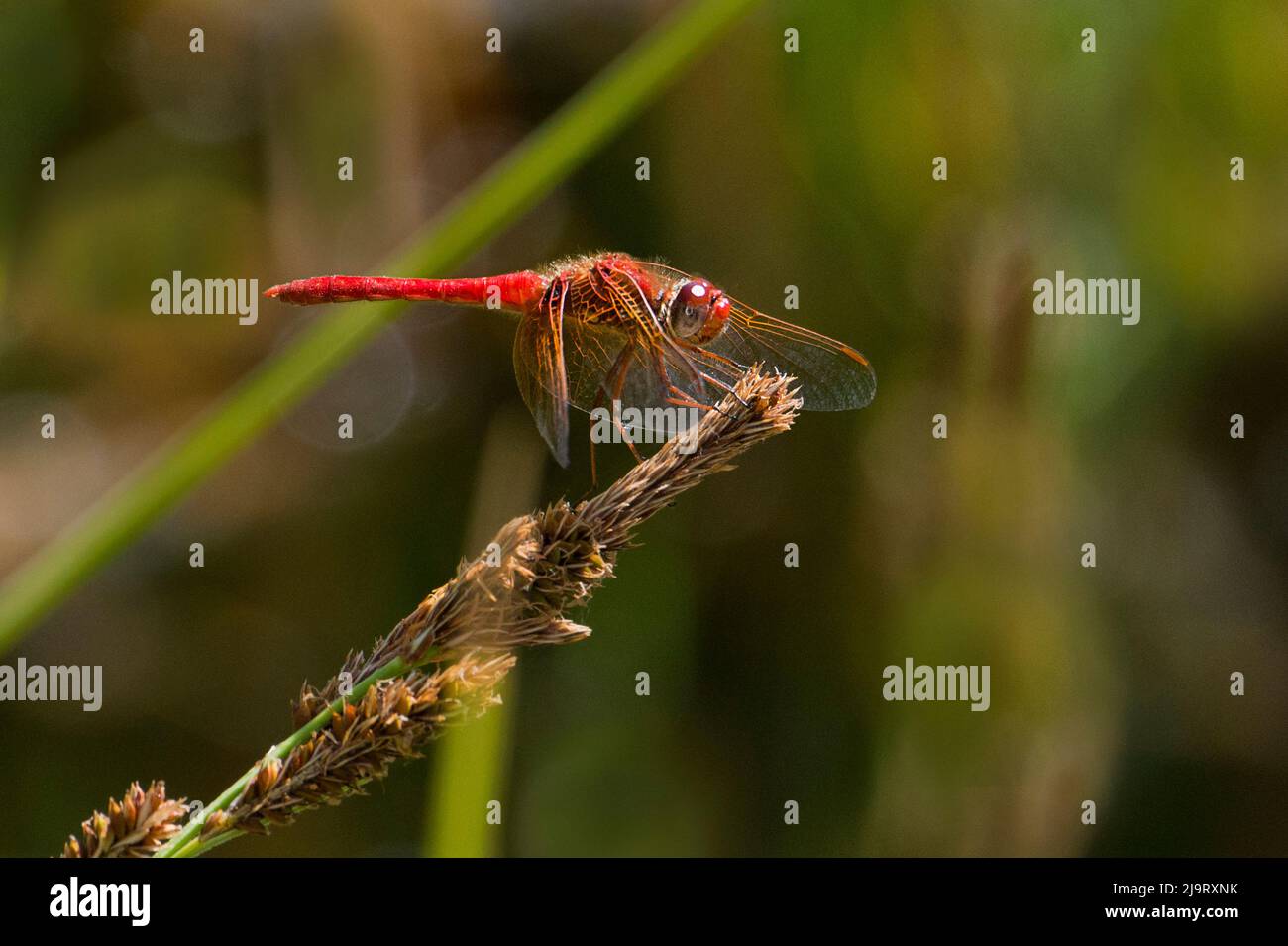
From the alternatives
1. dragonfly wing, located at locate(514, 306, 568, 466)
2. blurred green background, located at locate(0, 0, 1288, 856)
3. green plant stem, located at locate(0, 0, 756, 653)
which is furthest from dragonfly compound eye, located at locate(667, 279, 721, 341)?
blurred green background, located at locate(0, 0, 1288, 856)

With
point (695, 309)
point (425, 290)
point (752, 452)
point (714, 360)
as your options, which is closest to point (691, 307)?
point (695, 309)

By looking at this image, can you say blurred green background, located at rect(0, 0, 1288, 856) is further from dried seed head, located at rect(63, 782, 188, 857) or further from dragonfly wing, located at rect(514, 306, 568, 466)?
dried seed head, located at rect(63, 782, 188, 857)

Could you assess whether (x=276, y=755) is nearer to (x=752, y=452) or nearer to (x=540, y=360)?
(x=540, y=360)

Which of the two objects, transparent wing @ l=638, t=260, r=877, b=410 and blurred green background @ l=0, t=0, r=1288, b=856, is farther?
blurred green background @ l=0, t=0, r=1288, b=856

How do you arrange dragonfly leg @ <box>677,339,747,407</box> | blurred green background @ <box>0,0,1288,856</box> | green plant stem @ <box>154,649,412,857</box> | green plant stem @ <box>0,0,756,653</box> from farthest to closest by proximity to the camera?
blurred green background @ <box>0,0,1288,856</box>, dragonfly leg @ <box>677,339,747,407</box>, green plant stem @ <box>0,0,756,653</box>, green plant stem @ <box>154,649,412,857</box>

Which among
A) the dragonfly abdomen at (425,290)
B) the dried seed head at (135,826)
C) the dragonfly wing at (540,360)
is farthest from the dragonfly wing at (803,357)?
the dried seed head at (135,826)

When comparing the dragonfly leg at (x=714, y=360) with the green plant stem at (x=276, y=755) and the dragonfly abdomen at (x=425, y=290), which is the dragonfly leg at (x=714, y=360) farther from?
the green plant stem at (x=276, y=755)
